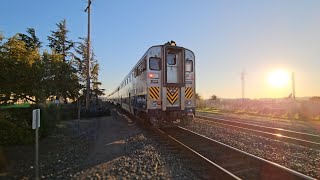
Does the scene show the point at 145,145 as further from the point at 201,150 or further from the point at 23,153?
the point at 23,153

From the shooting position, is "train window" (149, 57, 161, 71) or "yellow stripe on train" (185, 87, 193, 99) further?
"yellow stripe on train" (185, 87, 193, 99)

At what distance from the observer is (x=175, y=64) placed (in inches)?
656

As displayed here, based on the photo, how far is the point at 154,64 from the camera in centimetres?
1617

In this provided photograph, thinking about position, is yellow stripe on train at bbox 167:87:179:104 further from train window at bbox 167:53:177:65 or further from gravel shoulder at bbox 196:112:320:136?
gravel shoulder at bbox 196:112:320:136

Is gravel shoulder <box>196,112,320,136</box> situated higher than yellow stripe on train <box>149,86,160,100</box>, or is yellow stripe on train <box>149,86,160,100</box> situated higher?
yellow stripe on train <box>149,86,160,100</box>

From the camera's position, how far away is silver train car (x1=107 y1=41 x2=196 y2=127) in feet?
52.4

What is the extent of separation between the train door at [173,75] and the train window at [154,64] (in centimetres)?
37

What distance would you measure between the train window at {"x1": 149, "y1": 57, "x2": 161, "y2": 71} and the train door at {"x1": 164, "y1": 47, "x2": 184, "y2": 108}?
0.37 m

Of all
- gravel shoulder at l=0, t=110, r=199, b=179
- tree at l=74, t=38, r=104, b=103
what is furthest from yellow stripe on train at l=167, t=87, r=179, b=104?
tree at l=74, t=38, r=104, b=103

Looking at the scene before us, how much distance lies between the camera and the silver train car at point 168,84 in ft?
52.4

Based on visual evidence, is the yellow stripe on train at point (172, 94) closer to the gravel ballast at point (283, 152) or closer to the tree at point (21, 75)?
the gravel ballast at point (283, 152)

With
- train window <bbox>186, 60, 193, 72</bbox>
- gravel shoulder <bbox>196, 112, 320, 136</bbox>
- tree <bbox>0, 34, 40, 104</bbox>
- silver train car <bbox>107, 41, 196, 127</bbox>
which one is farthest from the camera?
gravel shoulder <bbox>196, 112, 320, 136</bbox>

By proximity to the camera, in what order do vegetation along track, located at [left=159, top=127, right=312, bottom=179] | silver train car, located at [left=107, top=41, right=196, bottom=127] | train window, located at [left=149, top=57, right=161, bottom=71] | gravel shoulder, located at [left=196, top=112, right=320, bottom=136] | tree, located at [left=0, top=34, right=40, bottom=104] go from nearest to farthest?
vegetation along track, located at [left=159, top=127, right=312, bottom=179] < tree, located at [left=0, top=34, right=40, bottom=104] < silver train car, located at [left=107, top=41, right=196, bottom=127] < train window, located at [left=149, top=57, right=161, bottom=71] < gravel shoulder, located at [left=196, top=112, right=320, bottom=136]

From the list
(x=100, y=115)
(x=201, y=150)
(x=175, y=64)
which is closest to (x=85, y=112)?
(x=100, y=115)
